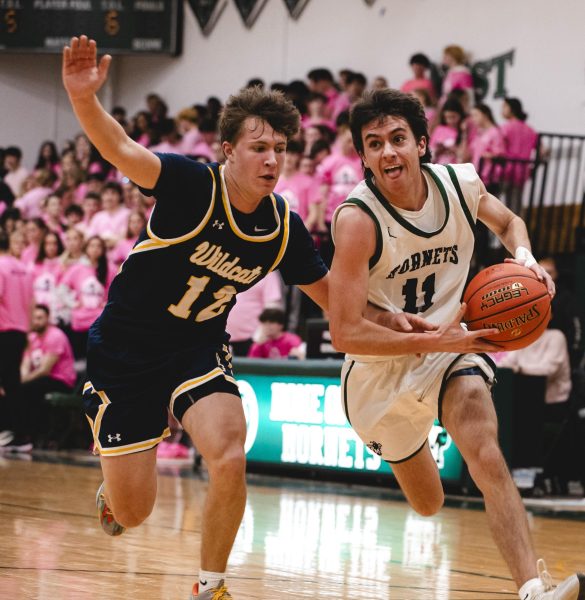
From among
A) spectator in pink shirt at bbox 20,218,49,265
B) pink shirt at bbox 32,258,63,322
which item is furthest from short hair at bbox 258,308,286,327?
spectator in pink shirt at bbox 20,218,49,265

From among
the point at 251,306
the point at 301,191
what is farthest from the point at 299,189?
the point at 251,306

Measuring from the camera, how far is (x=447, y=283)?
491 centimetres

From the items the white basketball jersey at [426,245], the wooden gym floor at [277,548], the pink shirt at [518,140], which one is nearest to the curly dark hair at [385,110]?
the white basketball jersey at [426,245]

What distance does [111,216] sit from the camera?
1434 centimetres

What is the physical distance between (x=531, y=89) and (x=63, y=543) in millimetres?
9303

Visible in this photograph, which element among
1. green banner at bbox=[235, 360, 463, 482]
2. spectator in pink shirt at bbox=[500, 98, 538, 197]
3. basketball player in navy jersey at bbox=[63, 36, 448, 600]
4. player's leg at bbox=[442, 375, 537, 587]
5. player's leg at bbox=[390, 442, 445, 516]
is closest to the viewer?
player's leg at bbox=[442, 375, 537, 587]

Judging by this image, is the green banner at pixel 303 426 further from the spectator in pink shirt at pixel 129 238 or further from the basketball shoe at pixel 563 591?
the basketball shoe at pixel 563 591

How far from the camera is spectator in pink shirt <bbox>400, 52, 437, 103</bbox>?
45.2 feet

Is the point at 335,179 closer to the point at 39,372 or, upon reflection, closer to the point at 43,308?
the point at 43,308

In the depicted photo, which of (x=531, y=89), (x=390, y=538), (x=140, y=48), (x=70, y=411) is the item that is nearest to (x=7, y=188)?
(x=140, y=48)

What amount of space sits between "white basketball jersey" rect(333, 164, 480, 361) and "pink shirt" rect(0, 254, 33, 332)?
808 centimetres

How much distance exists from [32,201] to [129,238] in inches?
147

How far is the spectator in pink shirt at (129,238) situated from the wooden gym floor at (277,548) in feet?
13.2

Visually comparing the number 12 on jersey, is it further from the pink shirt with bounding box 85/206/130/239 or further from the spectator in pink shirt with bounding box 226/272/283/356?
the pink shirt with bounding box 85/206/130/239
